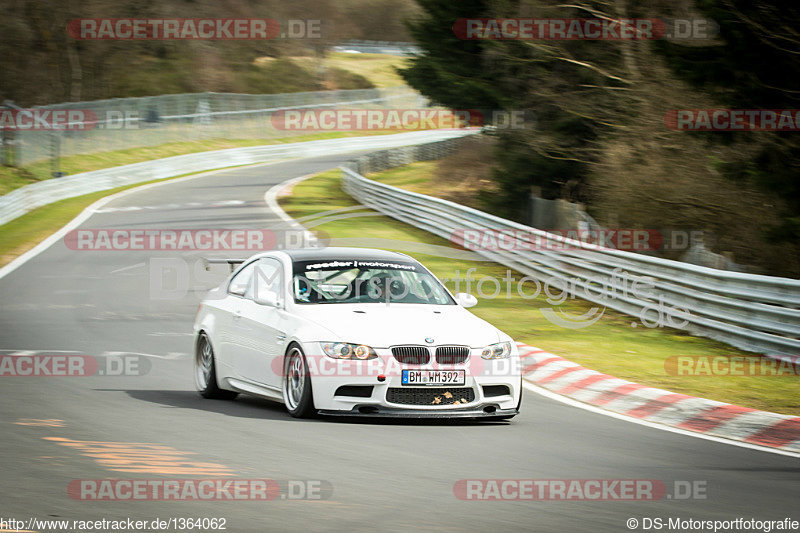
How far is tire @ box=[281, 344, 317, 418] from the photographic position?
30.6 feet

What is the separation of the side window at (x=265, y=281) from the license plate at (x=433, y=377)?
5.43ft

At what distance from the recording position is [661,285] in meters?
17.2

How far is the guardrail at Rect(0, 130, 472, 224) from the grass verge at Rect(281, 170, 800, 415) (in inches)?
527

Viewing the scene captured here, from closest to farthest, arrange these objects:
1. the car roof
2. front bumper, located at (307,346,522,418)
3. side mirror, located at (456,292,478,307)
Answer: front bumper, located at (307,346,522,418) < side mirror, located at (456,292,478,307) < the car roof

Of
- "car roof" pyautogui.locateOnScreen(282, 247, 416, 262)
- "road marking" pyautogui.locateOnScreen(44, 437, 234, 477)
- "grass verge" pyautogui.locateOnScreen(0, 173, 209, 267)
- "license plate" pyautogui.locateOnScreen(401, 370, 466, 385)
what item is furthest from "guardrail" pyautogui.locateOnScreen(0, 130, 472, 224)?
"road marking" pyautogui.locateOnScreen(44, 437, 234, 477)

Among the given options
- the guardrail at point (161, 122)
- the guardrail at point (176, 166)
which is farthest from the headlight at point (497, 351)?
the guardrail at point (161, 122)

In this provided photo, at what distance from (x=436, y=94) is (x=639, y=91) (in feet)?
46.7

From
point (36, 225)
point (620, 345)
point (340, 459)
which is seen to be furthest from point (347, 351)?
point (36, 225)

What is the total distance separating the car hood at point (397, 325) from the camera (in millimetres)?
9295

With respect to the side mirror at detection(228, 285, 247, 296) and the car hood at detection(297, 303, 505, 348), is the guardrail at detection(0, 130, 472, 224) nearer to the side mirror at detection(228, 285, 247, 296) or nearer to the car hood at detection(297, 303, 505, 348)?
the side mirror at detection(228, 285, 247, 296)

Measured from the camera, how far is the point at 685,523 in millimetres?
6230

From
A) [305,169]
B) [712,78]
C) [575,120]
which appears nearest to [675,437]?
[712,78]

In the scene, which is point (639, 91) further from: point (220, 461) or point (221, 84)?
point (221, 84)

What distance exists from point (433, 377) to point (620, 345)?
6.77 metres
